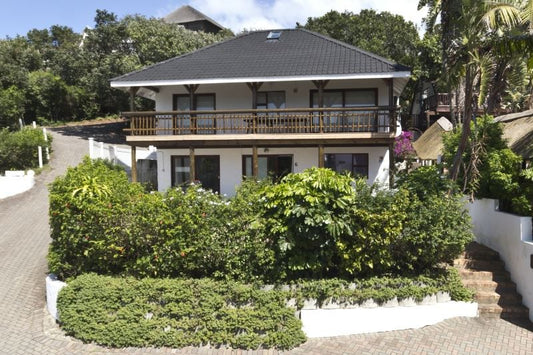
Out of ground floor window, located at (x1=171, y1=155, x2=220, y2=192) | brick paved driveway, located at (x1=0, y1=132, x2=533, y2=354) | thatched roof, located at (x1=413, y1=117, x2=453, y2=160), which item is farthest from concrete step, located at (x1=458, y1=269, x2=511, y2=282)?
ground floor window, located at (x1=171, y1=155, x2=220, y2=192)

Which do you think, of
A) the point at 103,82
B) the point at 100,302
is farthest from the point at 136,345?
the point at 103,82

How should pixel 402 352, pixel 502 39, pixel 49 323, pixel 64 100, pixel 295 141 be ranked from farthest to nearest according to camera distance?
pixel 64 100
pixel 295 141
pixel 502 39
pixel 49 323
pixel 402 352

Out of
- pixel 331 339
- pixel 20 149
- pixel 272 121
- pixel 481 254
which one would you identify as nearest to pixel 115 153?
pixel 20 149

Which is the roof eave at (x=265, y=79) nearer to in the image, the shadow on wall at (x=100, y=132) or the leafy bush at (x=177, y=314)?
the leafy bush at (x=177, y=314)

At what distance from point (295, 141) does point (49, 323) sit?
9.31 meters

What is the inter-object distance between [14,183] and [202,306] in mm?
13787

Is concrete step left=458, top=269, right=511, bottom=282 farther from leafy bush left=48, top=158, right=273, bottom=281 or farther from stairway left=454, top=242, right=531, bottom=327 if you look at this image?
leafy bush left=48, top=158, right=273, bottom=281

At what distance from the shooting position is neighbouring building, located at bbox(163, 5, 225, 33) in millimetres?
43219

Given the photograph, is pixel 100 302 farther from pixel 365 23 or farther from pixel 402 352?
pixel 365 23

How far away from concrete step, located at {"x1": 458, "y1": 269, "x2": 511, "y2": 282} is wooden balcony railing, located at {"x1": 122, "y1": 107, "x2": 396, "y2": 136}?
20.8 feet

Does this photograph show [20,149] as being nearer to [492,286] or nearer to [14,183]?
[14,183]

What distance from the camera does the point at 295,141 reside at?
44.8 ft

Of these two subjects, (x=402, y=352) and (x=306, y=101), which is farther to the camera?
(x=306, y=101)

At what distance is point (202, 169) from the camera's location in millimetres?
16078
